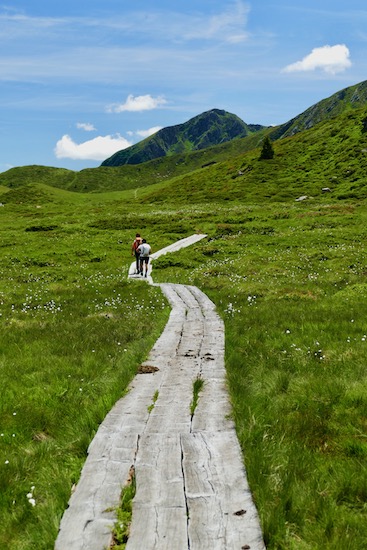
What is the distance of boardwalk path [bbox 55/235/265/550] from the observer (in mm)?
4258

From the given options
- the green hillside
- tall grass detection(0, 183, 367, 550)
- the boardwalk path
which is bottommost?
tall grass detection(0, 183, 367, 550)

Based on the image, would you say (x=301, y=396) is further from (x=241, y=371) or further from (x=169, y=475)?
(x=169, y=475)

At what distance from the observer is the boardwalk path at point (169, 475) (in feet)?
14.0

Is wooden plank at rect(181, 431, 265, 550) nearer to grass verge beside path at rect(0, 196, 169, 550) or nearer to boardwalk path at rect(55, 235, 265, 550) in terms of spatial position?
boardwalk path at rect(55, 235, 265, 550)

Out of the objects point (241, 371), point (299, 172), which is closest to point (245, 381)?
point (241, 371)

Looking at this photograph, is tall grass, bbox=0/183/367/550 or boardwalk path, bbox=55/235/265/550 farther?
tall grass, bbox=0/183/367/550

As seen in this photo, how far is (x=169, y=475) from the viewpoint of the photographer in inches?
209

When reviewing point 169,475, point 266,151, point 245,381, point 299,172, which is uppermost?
point 266,151

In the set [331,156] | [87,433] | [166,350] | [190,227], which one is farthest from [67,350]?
[331,156]

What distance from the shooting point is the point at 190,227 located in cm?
5438

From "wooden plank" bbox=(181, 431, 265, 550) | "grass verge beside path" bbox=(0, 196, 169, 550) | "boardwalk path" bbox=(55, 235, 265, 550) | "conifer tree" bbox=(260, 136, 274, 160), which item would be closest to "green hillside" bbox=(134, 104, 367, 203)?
"conifer tree" bbox=(260, 136, 274, 160)

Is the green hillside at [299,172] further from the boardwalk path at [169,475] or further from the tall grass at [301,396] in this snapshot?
the boardwalk path at [169,475]

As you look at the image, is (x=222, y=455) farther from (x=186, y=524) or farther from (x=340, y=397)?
(x=340, y=397)

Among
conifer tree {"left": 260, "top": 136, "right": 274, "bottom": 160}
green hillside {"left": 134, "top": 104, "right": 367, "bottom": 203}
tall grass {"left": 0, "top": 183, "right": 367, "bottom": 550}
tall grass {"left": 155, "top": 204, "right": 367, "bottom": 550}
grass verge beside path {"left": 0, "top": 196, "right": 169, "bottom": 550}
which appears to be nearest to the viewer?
tall grass {"left": 155, "top": 204, "right": 367, "bottom": 550}
